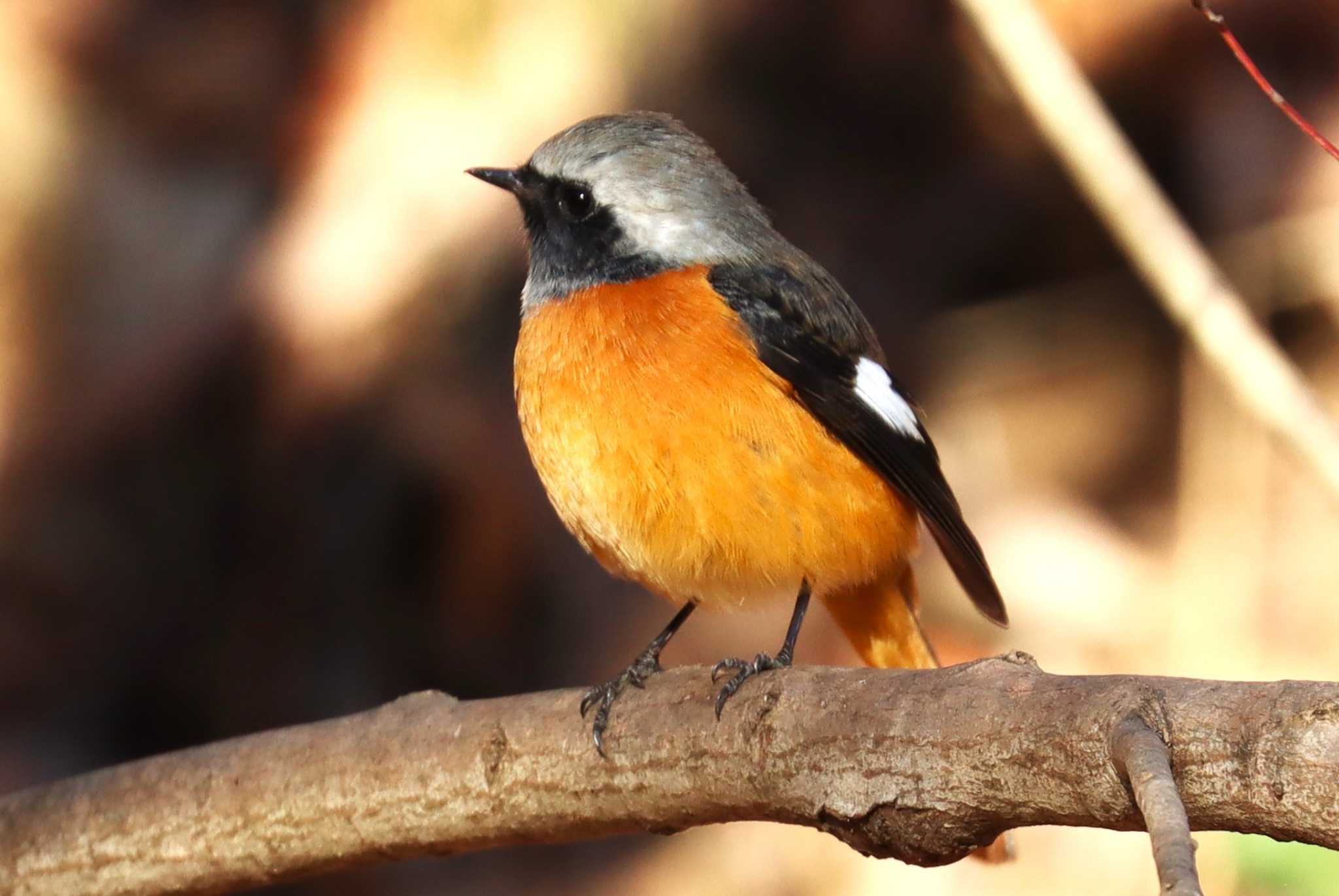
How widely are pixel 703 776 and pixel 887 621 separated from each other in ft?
4.10

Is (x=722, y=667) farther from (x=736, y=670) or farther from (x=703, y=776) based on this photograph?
(x=703, y=776)

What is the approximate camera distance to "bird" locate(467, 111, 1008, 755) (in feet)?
10.7

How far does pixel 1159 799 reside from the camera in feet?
6.28

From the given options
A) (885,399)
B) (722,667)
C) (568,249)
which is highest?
(568,249)

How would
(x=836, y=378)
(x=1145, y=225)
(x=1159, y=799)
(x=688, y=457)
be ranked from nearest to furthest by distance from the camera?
(x=1159, y=799)
(x=688, y=457)
(x=836, y=378)
(x=1145, y=225)

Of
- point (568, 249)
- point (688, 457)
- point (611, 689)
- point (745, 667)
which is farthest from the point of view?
point (568, 249)

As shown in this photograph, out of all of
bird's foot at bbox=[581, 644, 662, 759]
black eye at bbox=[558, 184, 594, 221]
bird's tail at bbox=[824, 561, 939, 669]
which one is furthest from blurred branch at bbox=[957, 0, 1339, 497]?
bird's foot at bbox=[581, 644, 662, 759]

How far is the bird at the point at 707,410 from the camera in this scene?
3260 millimetres

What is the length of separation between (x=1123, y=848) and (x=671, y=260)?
9.32ft

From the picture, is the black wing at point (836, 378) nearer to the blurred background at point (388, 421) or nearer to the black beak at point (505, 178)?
the black beak at point (505, 178)

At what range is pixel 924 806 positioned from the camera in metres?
2.38

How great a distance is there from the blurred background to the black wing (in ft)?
5.99

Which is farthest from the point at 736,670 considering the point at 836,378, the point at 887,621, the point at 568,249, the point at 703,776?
the point at 568,249

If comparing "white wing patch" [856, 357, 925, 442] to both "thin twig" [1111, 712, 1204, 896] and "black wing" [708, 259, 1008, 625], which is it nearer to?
"black wing" [708, 259, 1008, 625]
